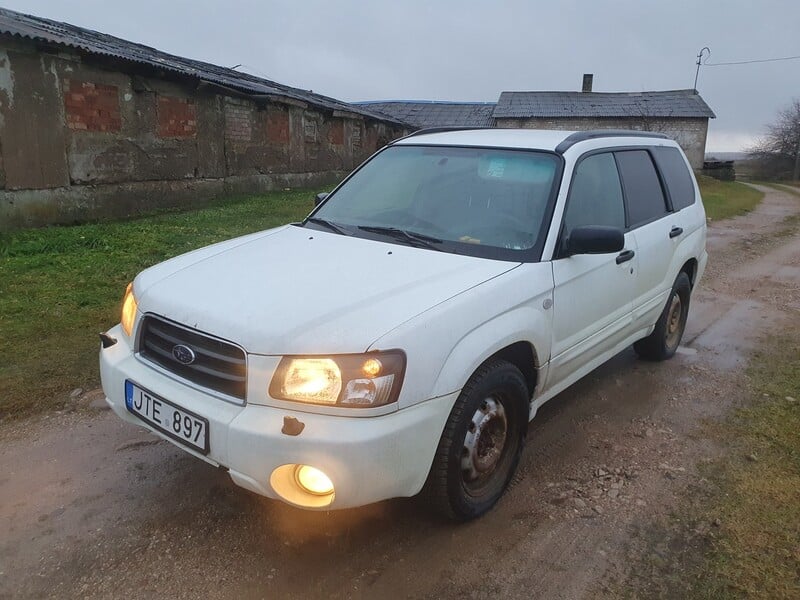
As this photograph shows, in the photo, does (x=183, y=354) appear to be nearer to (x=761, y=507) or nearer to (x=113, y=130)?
(x=761, y=507)

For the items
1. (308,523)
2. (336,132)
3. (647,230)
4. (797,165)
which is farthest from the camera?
(797,165)

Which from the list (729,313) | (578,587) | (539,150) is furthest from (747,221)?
(578,587)

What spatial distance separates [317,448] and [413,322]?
58 cm

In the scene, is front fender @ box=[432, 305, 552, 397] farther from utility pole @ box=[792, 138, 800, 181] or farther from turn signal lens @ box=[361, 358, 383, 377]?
utility pole @ box=[792, 138, 800, 181]

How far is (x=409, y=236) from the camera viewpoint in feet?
10.8

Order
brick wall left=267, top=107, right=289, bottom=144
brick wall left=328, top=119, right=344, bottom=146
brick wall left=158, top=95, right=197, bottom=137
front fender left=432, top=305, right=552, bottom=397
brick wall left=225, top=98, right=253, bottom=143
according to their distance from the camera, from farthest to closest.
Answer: brick wall left=328, top=119, right=344, bottom=146 < brick wall left=267, top=107, right=289, bottom=144 < brick wall left=225, top=98, right=253, bottom=143 < brick wall left=158, top=95, right=197, bottom=137 < front fender left=432, top=305, right=552, bottom=397

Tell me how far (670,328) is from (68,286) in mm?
5669

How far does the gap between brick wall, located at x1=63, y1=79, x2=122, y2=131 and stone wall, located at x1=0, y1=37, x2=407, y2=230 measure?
17 mm

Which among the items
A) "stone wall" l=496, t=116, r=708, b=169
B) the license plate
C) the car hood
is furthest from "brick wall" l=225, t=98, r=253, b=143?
"stone wall" l=496, t=116, r=708, b=169

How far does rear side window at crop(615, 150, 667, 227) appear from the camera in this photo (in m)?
4.06

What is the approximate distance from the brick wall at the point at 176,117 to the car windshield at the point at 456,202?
905 centimetres

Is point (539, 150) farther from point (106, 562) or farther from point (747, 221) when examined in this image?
point (747, 221)

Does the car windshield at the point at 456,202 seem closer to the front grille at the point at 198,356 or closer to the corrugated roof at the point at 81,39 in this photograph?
the front grille at the point at 198,356

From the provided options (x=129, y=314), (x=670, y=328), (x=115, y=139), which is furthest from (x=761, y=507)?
(x=115, y=139)
